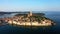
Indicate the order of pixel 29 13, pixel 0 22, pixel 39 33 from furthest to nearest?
pixel 29 13 < pixel 0 22 < pixel 39 33

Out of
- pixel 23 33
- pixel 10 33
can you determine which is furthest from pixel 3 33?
pixel 23 33

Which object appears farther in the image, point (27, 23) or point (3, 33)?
point (27, 23)

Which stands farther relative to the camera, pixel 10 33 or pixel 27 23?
pixel 27 23

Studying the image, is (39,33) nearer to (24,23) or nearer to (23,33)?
(23,33)

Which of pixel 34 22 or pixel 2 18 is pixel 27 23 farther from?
pixel 2 18

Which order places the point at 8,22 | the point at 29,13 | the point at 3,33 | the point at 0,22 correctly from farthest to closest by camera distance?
the point at 29,13
the point at 8,22
the point at 0,22
the point at 3,33

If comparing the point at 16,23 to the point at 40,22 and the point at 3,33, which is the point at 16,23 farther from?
the point at 3,33

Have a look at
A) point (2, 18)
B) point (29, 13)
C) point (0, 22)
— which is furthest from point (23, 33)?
point (29, 13)

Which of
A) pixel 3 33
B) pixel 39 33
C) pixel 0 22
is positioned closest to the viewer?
pixel 3 33

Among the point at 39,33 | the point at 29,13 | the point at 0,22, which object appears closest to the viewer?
the point at 39,33
